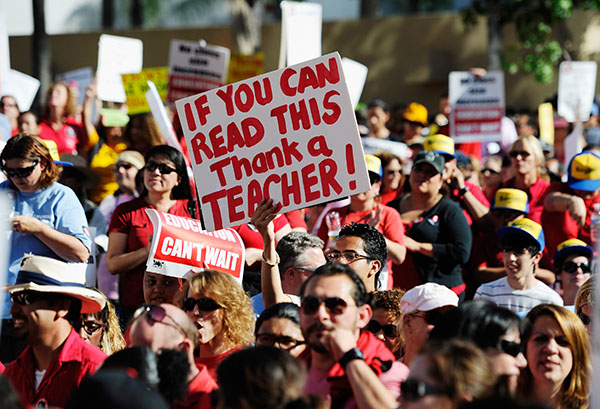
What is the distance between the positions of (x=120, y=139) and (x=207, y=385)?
20.5ft

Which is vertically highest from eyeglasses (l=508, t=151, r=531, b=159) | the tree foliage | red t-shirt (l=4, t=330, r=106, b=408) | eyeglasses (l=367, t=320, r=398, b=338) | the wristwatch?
the wristwatch

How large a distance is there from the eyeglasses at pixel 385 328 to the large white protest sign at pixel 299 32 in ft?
16.2

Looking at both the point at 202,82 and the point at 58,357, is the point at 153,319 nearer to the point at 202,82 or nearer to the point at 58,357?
the point at 58,357

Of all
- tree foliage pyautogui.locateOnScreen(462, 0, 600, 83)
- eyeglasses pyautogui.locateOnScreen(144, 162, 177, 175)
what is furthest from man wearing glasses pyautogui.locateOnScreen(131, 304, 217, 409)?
tree foliage pyautogui.locateOnScreen(462, 0, 600, 83)

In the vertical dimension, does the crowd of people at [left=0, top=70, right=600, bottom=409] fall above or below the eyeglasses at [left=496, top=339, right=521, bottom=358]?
below

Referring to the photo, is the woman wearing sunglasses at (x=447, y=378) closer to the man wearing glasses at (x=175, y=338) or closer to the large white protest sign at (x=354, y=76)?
the man wearing glasses at (x=175, y=338)

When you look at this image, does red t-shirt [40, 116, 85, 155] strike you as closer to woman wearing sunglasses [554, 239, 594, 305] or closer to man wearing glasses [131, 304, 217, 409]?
woman wearing sunglasses [554, 239, 594, 305]

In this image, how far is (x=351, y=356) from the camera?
146 inches

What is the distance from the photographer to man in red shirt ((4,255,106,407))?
439cm

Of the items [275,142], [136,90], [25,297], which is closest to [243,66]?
[136,90]

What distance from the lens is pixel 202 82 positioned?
10.6 metres

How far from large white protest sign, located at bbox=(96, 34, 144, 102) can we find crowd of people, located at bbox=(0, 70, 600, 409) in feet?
6.06

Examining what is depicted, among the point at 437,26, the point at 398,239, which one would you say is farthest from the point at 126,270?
the point at 437,26

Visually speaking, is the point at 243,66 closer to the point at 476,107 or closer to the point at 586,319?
the point at 476,107
